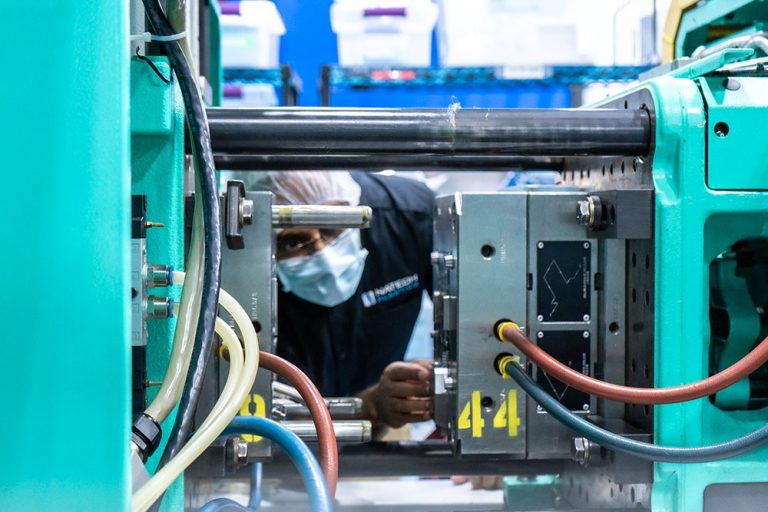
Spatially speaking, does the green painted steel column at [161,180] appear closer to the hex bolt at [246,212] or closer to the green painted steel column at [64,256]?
the hex bolt at [246,212]

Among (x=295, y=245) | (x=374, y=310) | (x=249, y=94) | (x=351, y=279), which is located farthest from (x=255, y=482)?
(x=249, y=94)

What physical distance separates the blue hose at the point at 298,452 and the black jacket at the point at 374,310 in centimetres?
127

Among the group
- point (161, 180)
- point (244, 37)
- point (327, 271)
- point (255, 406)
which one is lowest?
point (255, 406)

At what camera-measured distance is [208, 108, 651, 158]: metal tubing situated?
0.72 m

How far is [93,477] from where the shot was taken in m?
0.40

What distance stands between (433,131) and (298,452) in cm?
35

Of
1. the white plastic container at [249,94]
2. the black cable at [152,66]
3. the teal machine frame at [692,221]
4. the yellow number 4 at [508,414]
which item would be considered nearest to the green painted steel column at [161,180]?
the black cable at [152,66]

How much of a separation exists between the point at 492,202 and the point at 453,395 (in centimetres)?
21

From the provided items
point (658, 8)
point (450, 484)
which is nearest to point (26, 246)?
point (450, 484)

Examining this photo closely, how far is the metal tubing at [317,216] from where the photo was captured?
2.51 ft

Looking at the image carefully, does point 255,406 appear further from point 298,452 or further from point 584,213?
point 584,213

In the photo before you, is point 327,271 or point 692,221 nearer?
point 692,221

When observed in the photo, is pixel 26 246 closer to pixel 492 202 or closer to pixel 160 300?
pixel 160 300

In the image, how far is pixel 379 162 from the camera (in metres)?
0.90
